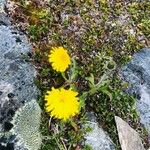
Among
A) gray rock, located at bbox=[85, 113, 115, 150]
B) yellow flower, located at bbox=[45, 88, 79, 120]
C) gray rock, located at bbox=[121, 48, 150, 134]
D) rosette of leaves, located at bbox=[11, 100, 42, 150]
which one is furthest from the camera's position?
gray rock, located at bbox=[121, 48, 150, 134]

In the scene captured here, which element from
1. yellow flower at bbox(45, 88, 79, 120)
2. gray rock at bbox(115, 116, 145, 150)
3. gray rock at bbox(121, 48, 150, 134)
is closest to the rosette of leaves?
yellow flower at bbox(45, 88, 79, 120)

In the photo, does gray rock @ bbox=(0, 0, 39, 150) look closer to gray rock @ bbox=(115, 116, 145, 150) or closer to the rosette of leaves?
the rosette of leaves

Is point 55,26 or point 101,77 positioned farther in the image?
point 55,26

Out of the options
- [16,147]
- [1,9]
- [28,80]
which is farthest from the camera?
[1,9]

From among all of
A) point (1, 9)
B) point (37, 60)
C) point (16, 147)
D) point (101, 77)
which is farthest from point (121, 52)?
point (16, 147)

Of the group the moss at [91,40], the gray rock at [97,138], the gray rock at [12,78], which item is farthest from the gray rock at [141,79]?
the gray rock at [12,78]

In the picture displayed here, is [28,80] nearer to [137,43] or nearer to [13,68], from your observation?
[13,68]
